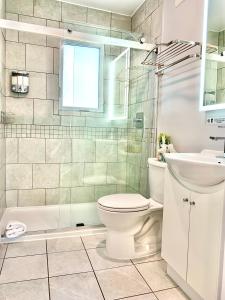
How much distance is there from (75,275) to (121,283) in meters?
0.31

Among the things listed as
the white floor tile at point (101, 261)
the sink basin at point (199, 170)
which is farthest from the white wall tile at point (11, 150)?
the sink basin at point (199, 170)

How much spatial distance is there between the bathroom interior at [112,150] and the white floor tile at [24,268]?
0.01m

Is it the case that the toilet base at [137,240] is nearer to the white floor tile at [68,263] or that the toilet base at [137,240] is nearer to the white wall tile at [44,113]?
the white floor tile at [68,263]

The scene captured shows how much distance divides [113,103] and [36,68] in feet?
3.17

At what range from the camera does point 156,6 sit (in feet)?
7.71

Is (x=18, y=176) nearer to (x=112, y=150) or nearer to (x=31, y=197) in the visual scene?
(x=31, y=197)

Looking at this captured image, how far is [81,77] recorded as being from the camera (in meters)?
2.36

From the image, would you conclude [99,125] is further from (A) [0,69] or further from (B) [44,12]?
(B) [44,12]

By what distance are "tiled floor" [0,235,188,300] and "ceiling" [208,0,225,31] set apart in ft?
5.81

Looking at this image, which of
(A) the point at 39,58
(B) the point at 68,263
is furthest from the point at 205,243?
(A) the point at 39,58

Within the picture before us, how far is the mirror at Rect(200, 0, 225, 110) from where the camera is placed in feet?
5.28

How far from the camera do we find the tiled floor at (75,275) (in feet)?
4.49

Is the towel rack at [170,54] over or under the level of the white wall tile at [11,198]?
over

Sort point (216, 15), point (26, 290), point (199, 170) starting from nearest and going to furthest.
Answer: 1. point (199, 170)
2. point (26, 290)
3. point (216, 15)
